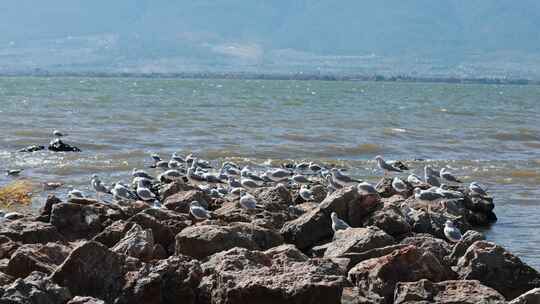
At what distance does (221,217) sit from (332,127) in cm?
2502

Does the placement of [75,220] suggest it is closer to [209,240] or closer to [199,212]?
[199,212]

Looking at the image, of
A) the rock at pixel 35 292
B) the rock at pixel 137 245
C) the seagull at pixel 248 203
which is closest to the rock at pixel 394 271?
the rock at pixel 137 245

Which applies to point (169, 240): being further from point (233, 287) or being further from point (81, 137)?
point (81, 137)

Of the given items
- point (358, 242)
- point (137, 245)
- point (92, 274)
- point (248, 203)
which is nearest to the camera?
point (92, 274)

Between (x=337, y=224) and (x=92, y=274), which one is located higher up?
(x=92, y=274)

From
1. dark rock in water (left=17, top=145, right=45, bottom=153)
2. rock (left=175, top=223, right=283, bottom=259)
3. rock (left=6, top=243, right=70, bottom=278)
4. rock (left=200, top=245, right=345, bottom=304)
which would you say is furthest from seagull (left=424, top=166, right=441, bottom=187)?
dark rock in water (left=17, top=145, right=45, bottom=153)

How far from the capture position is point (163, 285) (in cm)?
827

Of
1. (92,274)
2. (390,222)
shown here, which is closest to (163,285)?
(92,274)

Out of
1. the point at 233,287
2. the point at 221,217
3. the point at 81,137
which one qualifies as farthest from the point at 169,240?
the point at 81,137

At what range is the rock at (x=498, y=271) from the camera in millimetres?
9555

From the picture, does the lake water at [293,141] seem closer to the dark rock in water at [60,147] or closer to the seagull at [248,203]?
the dark rock in water at [60,147]

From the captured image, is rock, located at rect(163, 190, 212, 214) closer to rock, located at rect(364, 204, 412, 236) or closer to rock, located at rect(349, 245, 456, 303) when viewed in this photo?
rock, located at rect(364, 204, 412, 236)

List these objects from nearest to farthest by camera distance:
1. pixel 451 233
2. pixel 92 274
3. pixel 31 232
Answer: pixel 92 274 < pixel 31 232 < pixel 451 233

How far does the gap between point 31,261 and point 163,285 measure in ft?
4.66
